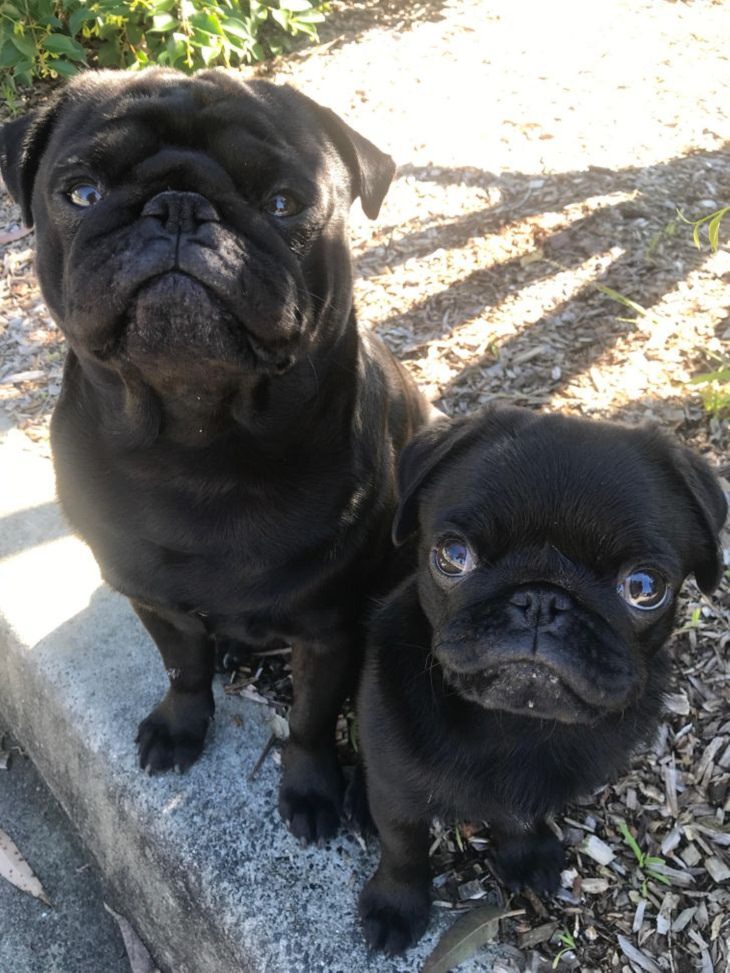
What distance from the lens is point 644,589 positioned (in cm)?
209

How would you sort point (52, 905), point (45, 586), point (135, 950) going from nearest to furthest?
point (135, 950) < point (52, 905) < point (45, 586)

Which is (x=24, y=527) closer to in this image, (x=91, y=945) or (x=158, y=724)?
(x=158, y=724)

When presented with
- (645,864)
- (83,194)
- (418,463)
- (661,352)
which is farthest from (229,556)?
(661,352)

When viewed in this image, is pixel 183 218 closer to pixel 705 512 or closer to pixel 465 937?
pixel 705 512

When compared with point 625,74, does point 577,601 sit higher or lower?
higher

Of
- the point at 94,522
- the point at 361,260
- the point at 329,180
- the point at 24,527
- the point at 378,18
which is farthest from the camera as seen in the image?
the point at 378,18

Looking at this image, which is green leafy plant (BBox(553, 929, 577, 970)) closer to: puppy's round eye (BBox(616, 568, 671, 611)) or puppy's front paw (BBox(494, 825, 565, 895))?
puppy's front paw (BBox(494, 825, 565, 895))

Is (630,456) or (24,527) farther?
(24,527)

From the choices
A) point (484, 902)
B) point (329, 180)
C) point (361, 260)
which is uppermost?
point (329, 180)

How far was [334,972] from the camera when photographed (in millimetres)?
2602

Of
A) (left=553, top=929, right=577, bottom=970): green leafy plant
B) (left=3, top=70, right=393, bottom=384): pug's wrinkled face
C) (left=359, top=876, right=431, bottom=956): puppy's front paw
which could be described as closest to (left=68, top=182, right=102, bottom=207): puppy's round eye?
(left=3, top=70, right=393, bottom=384): pug's wrinkled face

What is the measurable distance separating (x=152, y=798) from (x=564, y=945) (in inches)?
50.8

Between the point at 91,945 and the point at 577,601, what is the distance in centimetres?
225

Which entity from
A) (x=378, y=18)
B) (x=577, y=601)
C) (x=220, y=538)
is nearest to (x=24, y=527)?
(x=220, y=538)
